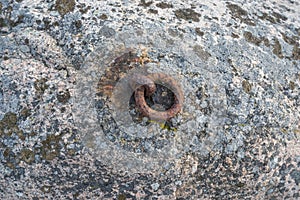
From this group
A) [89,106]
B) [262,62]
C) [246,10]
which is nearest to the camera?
[89,106]

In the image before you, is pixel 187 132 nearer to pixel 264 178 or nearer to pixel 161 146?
pixel 161 146

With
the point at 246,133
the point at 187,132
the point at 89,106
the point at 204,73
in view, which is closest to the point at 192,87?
the point at 204,73

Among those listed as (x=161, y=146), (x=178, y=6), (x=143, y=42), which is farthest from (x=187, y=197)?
(x=178, y=6)

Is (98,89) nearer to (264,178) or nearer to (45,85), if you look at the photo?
(45,85)

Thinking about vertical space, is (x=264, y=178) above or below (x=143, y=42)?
below

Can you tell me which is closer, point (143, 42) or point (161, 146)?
point (161, 146)

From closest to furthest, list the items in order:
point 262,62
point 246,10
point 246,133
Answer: point 246,133 < point 262,62 < point 246,10

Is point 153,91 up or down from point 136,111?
up

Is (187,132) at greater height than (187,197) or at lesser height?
greater

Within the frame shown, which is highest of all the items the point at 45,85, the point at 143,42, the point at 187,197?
the point at 143,42
